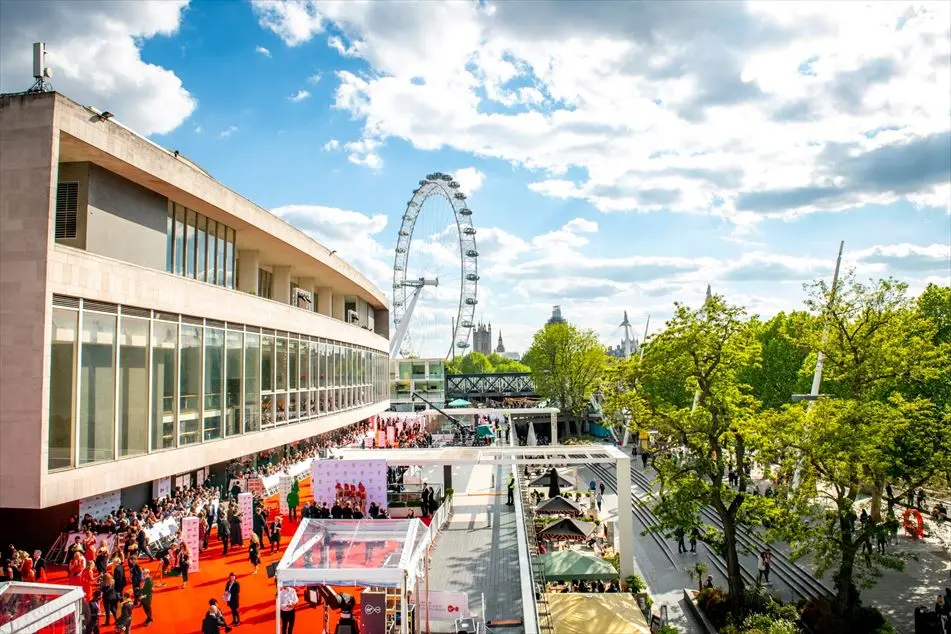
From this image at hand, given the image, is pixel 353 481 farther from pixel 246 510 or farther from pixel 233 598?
pixel 233 598

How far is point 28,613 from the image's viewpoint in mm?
9867

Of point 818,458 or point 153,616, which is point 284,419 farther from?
point 818,458

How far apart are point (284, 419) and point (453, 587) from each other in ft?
58.9

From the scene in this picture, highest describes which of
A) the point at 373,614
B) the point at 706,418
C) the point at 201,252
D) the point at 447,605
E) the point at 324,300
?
the point at 324,300

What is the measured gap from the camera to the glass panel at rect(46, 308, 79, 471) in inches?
688

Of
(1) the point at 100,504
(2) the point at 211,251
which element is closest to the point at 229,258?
(2) the point at 211,251

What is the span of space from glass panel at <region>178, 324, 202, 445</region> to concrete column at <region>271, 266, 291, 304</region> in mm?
16093

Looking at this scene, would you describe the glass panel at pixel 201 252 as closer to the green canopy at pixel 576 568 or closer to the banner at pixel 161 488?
the banner at pixel 161 488

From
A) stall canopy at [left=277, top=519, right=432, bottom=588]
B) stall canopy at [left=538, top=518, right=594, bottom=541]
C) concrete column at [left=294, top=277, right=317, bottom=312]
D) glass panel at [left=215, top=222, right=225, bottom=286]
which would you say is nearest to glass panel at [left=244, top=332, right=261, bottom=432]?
glass panel at [left=215, top=222, right=225, bottom=286]

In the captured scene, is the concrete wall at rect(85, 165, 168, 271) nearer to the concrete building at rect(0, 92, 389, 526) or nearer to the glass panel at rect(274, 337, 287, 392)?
the concrete building at rect(0, 92, 389, 526)

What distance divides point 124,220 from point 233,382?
8544 millimetres

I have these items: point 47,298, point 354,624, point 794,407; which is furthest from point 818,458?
point 47,298

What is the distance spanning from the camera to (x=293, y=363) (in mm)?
35250

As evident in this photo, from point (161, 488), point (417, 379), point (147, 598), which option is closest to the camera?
point (147, 598)
